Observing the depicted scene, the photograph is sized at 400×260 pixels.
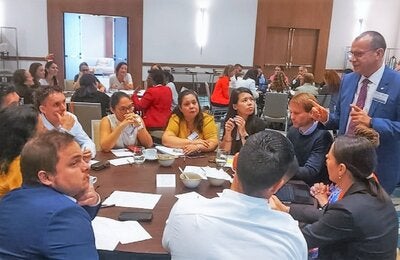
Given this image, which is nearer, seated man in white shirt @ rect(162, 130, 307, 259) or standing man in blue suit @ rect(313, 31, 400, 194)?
seated man in white shirt @ rect(162, 130, 307, 259)

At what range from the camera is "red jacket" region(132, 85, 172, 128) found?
4.98 metres

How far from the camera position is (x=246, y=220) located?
1.09m

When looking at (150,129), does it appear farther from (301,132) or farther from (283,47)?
(283,47)

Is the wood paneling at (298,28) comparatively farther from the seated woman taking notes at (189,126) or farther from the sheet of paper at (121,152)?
the sheet of paper at (121,152)

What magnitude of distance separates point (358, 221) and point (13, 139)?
1670 millimetres

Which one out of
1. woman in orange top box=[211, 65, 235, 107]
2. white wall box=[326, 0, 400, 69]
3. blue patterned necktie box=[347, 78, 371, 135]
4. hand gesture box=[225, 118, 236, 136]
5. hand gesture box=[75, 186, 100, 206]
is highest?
white wall box=[326, 0, 400, 69]

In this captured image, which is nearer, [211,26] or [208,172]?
[208,172]

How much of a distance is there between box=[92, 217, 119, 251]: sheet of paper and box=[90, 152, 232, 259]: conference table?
23mm

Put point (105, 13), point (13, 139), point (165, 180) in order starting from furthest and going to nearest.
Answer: point (105, 13) < point (165, 180) < point (13, 139)

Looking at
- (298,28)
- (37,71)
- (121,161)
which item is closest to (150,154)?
(121,161)

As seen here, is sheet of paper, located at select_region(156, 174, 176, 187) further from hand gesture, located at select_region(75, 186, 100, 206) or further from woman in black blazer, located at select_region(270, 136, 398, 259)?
woman in black blazer, located at select_region(270, 136, 398, 259)

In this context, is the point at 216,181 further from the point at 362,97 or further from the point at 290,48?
the point at 290,48

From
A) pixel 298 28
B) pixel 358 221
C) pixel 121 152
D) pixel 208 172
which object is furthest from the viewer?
pixel 298 28

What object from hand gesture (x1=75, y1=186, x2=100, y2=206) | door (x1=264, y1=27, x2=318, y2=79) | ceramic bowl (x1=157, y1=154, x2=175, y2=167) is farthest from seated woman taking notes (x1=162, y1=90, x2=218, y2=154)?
door (x1=264, y1=27, x2=318, y2=79)
